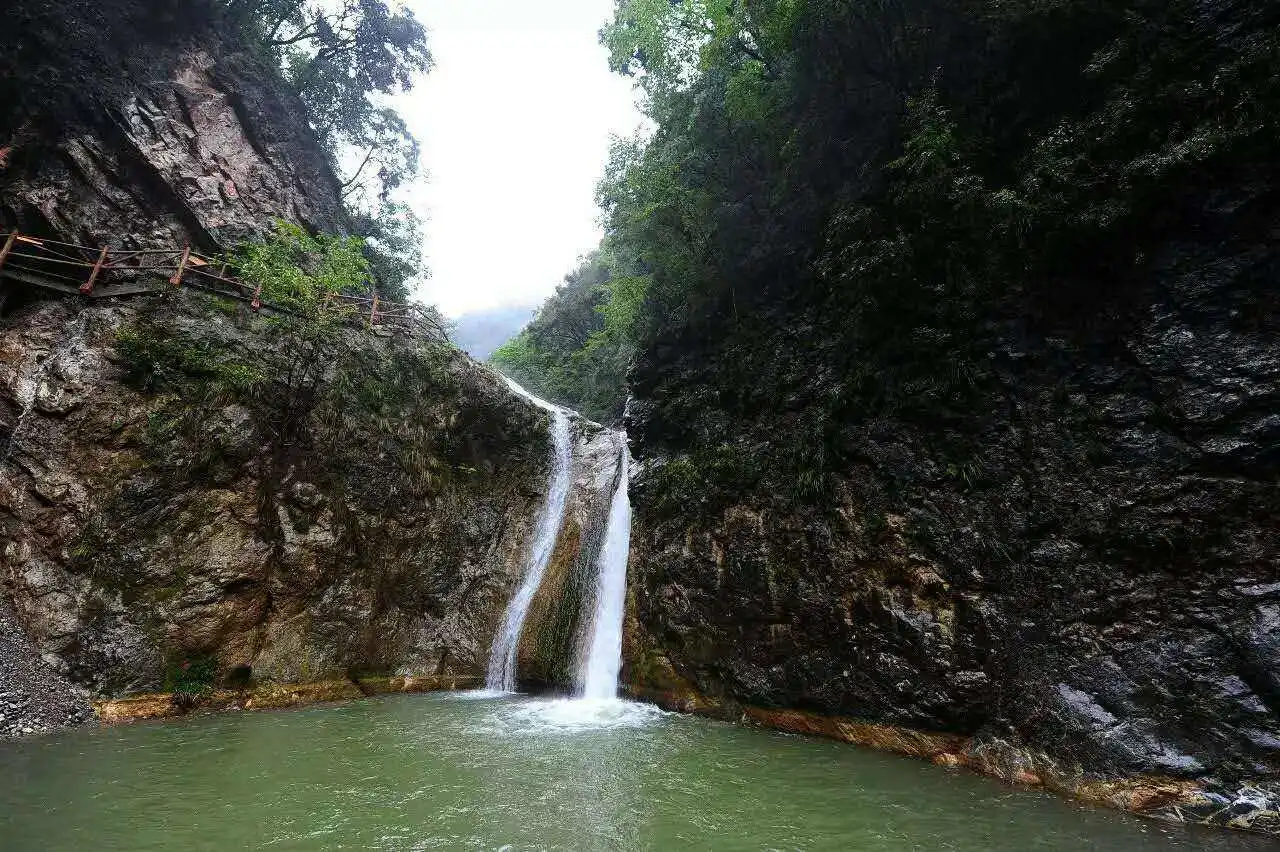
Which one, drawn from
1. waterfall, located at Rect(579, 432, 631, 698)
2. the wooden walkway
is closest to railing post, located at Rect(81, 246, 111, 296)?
the wooden walkway

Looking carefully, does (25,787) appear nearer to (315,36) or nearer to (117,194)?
(117,194)

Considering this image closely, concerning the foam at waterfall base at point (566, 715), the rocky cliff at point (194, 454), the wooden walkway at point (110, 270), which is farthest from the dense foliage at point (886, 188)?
the wooden walkway at point (110, 270)

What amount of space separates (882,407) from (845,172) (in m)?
4.84

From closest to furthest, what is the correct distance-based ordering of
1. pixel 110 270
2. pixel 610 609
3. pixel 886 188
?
pixel 886 188, pixel 610 609, pixel 110 270

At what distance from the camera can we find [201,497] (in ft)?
31.7

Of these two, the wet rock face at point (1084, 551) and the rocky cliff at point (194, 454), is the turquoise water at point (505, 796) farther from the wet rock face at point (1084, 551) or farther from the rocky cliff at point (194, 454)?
the rocky cliff at point (194, 454)

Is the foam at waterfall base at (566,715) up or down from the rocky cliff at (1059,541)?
down

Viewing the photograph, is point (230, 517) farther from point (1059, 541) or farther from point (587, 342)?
point (587, 342)

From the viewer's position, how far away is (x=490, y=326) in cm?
10912

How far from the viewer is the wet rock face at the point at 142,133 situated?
12.2 meters

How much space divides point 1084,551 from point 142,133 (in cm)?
2106

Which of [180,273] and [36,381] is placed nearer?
[36,381]

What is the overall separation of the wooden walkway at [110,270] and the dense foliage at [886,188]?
27.5ft

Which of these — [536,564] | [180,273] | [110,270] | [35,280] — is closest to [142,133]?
[110,270]
